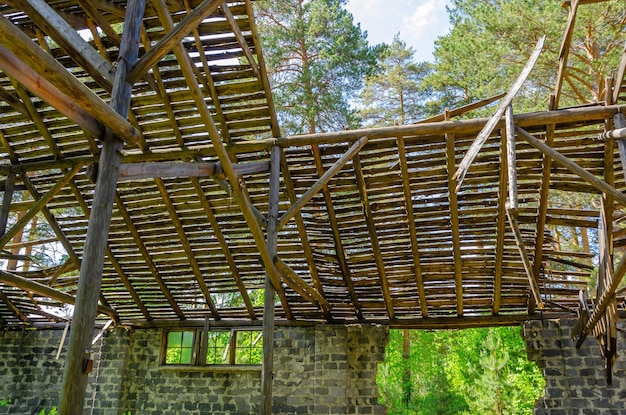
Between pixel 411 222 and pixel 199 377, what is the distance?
532 cm

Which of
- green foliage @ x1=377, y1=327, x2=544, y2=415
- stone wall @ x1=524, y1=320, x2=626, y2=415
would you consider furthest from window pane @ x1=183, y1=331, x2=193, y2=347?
stone wall @ x1=524, y1=320, x2=626, y2=415

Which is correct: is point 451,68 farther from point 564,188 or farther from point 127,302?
point 127,302

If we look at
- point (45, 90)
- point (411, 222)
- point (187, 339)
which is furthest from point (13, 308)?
point (45, 90)

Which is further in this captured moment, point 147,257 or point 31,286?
point 147,257

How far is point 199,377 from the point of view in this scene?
9578 mm

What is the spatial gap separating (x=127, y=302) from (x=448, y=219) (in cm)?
651

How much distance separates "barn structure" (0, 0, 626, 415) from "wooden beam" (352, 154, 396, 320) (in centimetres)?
5

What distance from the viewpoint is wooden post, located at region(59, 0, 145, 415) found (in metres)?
3.30

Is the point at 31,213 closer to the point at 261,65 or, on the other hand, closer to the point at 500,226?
the point at 261,65

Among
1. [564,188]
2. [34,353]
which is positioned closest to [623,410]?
[564,188]

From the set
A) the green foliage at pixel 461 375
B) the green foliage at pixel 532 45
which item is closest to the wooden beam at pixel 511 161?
the green foliage at pixel 532 45

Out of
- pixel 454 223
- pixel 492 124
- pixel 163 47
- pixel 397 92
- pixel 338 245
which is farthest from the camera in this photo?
pixel 397 92

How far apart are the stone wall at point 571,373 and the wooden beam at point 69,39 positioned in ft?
24.8

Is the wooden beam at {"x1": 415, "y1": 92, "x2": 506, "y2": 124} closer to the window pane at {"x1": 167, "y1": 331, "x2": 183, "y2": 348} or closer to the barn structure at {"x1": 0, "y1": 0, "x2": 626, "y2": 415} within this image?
the barn structure at {"x1": 0, "y1": 0, "x2": 626, "y2": 415}
